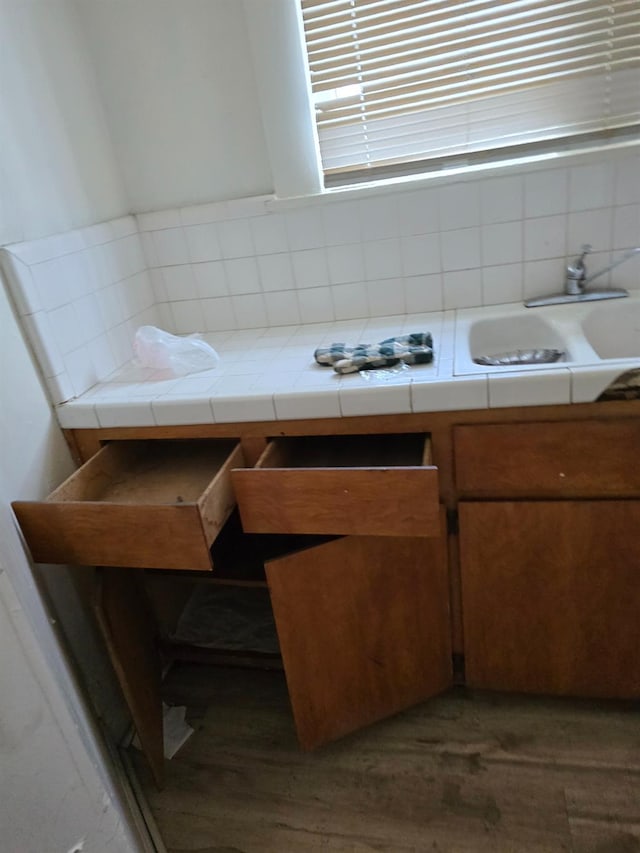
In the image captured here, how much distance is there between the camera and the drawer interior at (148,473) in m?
1.29

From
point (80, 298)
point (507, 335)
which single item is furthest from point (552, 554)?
point (80, 298)

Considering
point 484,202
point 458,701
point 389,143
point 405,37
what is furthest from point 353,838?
point 405,37

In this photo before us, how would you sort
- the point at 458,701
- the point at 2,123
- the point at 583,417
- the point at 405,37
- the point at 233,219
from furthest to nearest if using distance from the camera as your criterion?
1. the point at 233,219
2. the point at 458,701
3. the point at 405,37
4. the point at 2,123
5. the point at 583,417

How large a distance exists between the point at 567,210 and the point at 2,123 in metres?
1.33

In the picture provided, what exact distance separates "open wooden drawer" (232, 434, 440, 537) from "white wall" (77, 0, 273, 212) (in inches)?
35.6

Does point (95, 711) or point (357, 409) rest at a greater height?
point (357, 409)

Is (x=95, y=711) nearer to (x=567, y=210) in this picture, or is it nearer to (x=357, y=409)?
(x=357, y=409)

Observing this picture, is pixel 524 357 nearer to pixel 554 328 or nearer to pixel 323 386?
pixel 554 328

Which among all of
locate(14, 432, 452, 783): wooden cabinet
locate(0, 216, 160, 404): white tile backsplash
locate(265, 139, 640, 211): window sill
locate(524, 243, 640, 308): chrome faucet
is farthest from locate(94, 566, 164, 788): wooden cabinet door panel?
locate(524, 243, 640, 308): chrome faucet

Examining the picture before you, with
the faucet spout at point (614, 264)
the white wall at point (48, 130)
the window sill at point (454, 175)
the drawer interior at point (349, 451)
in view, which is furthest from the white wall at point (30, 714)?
the faucet spout at point (614, 264)

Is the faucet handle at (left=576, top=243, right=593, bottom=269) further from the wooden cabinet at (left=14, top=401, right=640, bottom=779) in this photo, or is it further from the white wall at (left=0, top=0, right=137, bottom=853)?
the white wall at (left=0, top=0, right=137, bottom=853)

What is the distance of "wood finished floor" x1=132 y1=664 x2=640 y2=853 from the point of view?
1.25 metres

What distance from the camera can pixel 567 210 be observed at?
58.1 inches

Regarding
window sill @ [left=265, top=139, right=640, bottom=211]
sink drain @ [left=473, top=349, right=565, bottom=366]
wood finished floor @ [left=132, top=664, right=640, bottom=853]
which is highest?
window sill @ [left=265, top=139, right=640, bottom=211]
